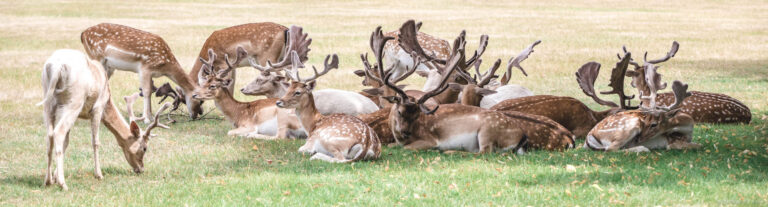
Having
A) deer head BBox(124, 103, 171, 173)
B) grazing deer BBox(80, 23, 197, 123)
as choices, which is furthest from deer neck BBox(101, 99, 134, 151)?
grazing deer BBox(80, 23, 197, 123)

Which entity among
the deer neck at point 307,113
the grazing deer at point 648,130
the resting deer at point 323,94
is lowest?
the resting deer at point 323,94

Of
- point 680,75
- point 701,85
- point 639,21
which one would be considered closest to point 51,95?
point 701,85

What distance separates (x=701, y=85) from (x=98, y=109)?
32.5 feet

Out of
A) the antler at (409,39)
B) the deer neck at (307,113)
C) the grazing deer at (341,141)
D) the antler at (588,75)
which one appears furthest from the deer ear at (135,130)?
the antler at (588,75)

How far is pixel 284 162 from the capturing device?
763 centimetres

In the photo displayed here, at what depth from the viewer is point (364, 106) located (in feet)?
31.8

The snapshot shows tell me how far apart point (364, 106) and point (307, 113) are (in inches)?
47.9

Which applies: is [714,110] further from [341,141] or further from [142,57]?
[142,57]

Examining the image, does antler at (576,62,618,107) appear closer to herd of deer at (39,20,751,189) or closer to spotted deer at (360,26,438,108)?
herd of deer at (39,20,751,189)

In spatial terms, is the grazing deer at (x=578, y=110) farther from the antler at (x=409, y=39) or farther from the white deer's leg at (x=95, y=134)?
the white deer's leg at (x=95, y=134)

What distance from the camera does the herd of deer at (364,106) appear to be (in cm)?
679

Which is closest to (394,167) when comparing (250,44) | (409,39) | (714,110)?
(409,39)

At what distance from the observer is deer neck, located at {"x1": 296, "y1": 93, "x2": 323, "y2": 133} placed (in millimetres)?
8539

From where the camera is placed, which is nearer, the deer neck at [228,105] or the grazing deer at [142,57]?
the deer neck at [228,105]
